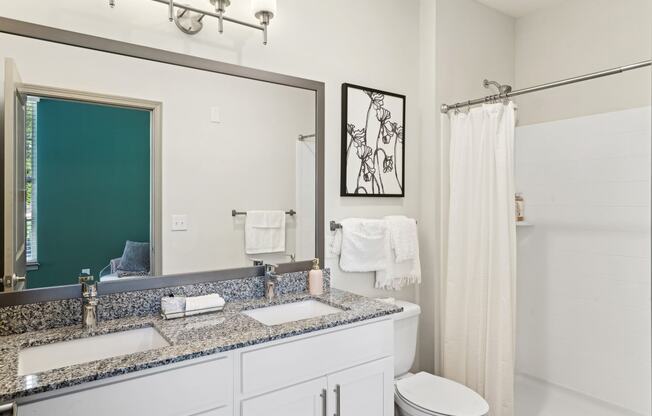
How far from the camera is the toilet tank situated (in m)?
2.20

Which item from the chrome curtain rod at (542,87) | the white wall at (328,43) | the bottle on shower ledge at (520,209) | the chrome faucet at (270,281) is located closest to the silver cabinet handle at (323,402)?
the chrome faucet at (270,281)

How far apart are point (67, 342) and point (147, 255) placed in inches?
17.0

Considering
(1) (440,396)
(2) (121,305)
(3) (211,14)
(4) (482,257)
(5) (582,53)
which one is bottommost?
(1) (440,396)

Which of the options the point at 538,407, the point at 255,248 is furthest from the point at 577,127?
the point at 255,248

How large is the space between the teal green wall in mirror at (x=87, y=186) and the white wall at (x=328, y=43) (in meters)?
0.34

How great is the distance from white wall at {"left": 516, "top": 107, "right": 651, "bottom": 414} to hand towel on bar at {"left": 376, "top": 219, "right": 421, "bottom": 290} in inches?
34.2

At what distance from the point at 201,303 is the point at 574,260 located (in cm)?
222

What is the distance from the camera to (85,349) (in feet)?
4.61

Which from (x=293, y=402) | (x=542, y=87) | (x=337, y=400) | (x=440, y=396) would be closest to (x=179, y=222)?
(x=293, y=402)

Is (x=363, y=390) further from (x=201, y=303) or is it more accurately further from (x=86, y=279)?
(x=86, y=279)

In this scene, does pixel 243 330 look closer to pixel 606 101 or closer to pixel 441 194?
pixel 441 194

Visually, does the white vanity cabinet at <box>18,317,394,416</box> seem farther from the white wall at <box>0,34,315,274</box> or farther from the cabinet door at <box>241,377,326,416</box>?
the white wall at <box>0,34,315,274</box>

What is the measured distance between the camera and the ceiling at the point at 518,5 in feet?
9.26

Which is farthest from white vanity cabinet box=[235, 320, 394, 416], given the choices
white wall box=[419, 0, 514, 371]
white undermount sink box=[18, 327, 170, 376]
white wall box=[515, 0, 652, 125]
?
white wall box=[515, 0, 652, 125]
